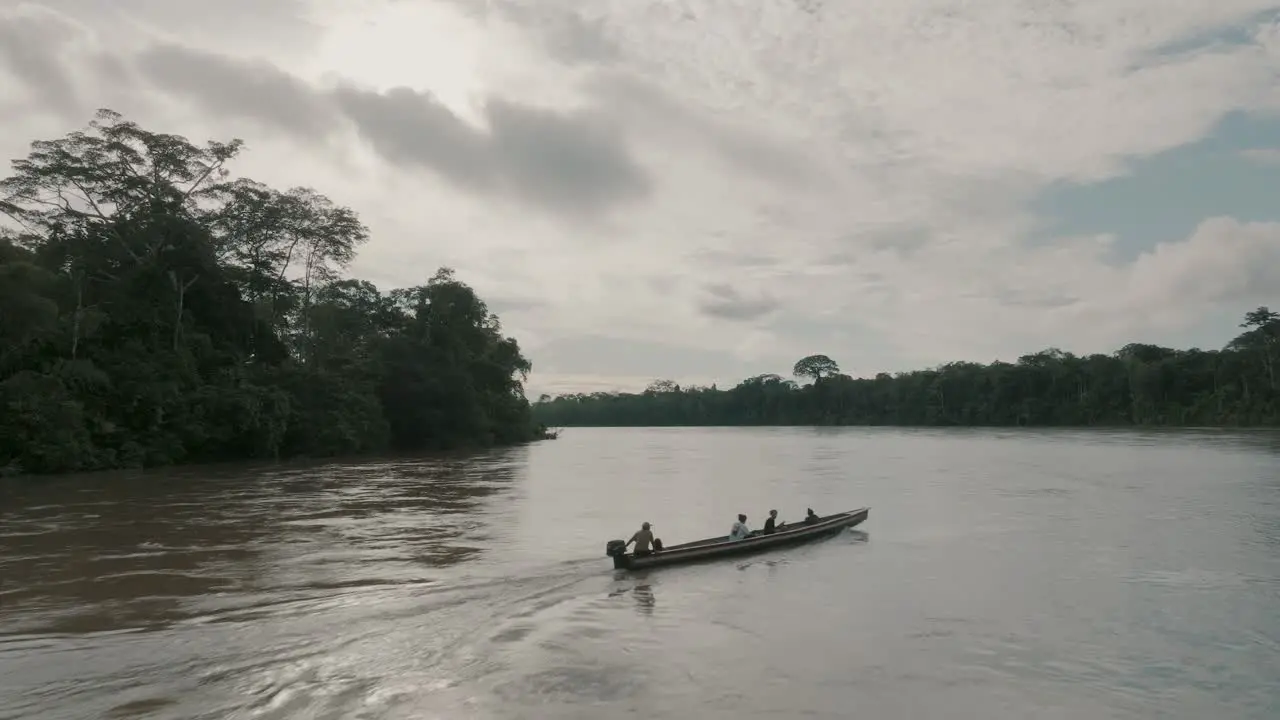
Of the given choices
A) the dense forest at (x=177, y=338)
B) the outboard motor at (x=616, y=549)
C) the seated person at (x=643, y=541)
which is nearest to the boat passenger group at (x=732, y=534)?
the seated person at (x=643, y=541)

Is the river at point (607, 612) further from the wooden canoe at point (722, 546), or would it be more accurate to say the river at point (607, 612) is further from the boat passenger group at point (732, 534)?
the boat passenger group at point (732, 534)

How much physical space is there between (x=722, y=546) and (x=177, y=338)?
3788cm

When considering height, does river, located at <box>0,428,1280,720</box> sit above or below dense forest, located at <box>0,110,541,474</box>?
below

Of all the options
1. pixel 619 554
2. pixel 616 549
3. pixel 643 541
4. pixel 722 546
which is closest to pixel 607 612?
pixel 619 554

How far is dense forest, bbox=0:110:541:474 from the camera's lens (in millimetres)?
36000

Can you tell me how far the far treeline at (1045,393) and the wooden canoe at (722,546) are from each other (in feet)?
286

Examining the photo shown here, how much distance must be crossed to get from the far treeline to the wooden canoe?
87.2 metres

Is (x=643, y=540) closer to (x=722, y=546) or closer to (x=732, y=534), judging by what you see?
(x=722, y=546)

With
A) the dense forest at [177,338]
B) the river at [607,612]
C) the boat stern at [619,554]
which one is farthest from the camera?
the dense forest at [177,338]

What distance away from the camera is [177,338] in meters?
45.3

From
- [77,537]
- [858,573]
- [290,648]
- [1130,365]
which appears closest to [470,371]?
[77,537]

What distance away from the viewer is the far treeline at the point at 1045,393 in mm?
91375

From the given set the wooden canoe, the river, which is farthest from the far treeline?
the wooden canoe

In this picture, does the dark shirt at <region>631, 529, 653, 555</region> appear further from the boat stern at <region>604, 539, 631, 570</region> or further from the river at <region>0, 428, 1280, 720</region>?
the river at <region>0, 428, 1280, 720</region>
